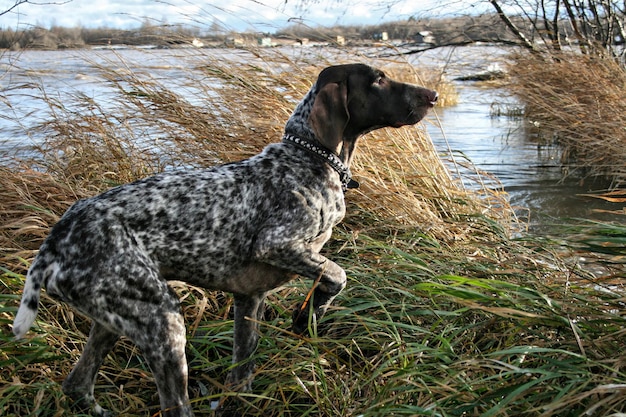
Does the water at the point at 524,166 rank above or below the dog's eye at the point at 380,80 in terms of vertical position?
below

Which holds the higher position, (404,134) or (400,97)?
(400,97)

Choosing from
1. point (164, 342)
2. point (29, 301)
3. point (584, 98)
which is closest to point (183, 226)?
point (164, 342)

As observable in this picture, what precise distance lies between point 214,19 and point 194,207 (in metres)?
3.03

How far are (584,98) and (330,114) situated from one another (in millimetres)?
5653

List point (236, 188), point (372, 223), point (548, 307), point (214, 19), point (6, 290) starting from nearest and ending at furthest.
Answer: point (548, 307) → point (236, 188) → point (6, 290) → point (372, 223) → point (214, 19)

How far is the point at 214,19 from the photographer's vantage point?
5500mm

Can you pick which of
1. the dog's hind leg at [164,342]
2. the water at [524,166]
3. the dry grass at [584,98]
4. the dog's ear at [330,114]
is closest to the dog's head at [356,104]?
the dog's ear at [330,114]

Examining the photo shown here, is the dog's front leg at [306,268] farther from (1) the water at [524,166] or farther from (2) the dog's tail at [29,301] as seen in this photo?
(1) the water at [524,166]

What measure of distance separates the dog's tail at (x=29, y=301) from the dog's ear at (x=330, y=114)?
1.38 meters

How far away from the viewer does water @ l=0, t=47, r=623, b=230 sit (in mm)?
5664

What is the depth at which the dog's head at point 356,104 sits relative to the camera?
3.25 meters

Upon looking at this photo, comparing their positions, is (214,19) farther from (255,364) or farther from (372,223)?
(255,364)

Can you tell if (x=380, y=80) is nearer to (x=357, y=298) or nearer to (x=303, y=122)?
(x=303, y=122)

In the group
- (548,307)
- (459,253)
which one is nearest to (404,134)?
(459,253)
